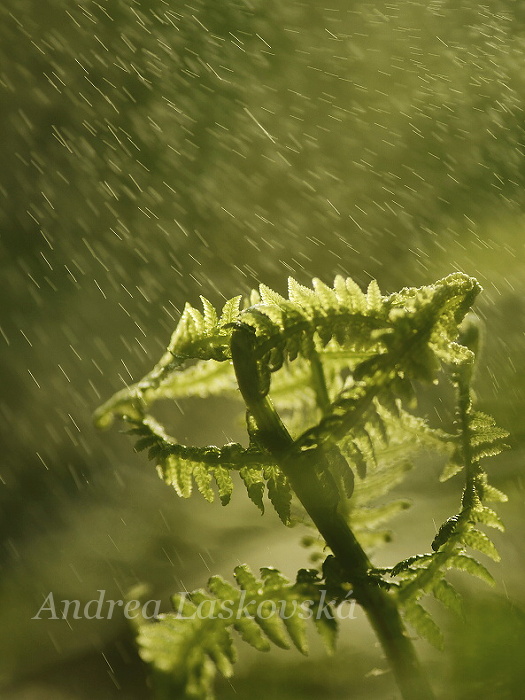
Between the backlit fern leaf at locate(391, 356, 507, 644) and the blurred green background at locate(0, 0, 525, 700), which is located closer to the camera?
the backlit fern leaf at locate(391, 356, 507, 644)

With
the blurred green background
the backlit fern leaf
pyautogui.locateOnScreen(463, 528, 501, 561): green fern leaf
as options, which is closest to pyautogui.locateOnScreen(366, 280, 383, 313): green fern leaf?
the backlit fern leaf

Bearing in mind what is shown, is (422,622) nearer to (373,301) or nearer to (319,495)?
A: (319,495)

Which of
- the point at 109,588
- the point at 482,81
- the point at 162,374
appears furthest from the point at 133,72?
the point at 162,374

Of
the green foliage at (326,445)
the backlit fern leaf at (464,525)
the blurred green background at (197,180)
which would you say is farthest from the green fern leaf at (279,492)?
the blurred green background at (197,180)

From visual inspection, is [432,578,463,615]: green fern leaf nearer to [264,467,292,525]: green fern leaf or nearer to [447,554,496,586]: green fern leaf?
[447,554,496,586]: green fern leaf

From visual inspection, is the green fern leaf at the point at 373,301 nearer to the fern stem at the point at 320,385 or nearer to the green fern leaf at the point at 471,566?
the fern stem at the point at 320,385

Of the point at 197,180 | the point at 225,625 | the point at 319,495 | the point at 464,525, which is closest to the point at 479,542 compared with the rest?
the point at 464,525

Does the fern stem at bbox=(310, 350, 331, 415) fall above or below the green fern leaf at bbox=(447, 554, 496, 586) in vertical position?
above

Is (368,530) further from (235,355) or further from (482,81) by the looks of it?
(482,81)
